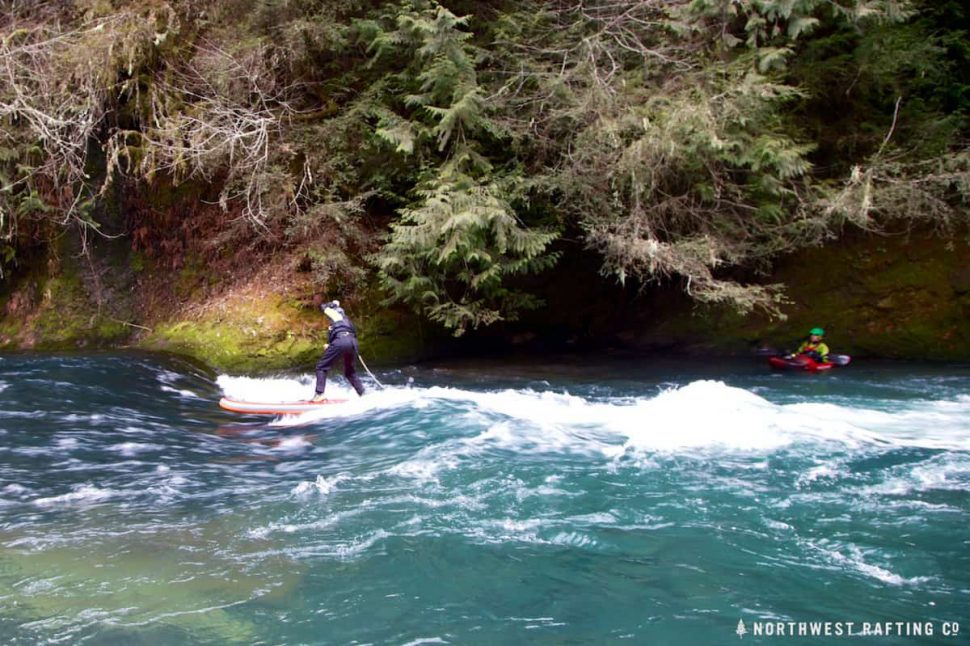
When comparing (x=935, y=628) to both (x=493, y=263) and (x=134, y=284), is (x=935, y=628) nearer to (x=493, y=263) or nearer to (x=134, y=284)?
(x=493, y=263)

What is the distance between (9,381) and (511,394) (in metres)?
7.02

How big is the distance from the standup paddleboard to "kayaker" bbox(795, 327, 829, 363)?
27.6 ft

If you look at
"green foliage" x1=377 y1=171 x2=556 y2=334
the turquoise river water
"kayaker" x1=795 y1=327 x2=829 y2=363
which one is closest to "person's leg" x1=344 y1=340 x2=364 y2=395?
the turquoise river water

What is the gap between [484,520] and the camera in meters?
5.39

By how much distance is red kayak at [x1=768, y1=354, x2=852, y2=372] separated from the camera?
1224 centimetres

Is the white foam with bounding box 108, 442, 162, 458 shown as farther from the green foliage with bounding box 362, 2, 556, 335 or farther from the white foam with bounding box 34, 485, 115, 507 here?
the green foliage with bounding box 362, 2, 556, 335

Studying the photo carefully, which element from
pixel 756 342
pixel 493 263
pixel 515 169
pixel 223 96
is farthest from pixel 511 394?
pixel 223 96

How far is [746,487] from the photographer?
6.07 meters

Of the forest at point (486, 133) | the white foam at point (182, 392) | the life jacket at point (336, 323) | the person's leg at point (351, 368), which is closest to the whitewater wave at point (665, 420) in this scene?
the person's leg at point (351, 368)

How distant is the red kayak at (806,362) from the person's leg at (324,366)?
7.77m

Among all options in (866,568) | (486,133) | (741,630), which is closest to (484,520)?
(741,630)

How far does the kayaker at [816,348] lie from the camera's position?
40.5ft

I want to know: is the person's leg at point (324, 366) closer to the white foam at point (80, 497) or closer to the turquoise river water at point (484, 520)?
the turquoise river water at point (484, 520)

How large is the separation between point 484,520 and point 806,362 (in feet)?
29.3
